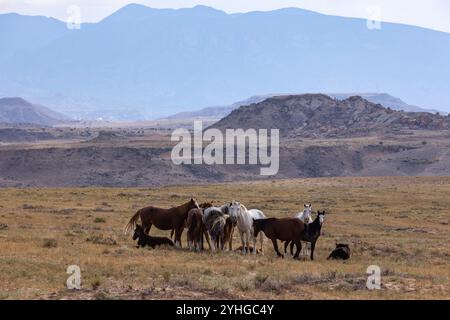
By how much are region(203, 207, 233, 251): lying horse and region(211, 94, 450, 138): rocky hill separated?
321ft

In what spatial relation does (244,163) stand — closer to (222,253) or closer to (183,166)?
(183,166)

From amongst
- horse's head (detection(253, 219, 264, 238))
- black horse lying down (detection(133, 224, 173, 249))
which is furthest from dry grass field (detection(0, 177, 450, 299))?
horse's head (detection(253, 219, 264, 238))

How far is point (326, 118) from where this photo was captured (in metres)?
132

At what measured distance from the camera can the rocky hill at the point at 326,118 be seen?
397ft

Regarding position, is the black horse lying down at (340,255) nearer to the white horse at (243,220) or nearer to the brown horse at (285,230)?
the brown horse at (285,230)

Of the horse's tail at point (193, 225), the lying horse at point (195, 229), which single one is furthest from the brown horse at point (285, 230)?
the horse's tail at point (193, 225)

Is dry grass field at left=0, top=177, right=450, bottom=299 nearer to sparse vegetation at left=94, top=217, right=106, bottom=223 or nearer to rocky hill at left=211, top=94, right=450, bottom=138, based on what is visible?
sparse vegetation at left=94, top=217, right=106, bottom=223

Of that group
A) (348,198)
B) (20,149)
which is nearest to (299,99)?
(20,149)

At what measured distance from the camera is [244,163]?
295 feet

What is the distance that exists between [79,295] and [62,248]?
722 cm

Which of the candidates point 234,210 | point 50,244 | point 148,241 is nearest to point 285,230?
point 234,210

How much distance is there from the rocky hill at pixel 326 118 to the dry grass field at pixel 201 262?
8317 cm
